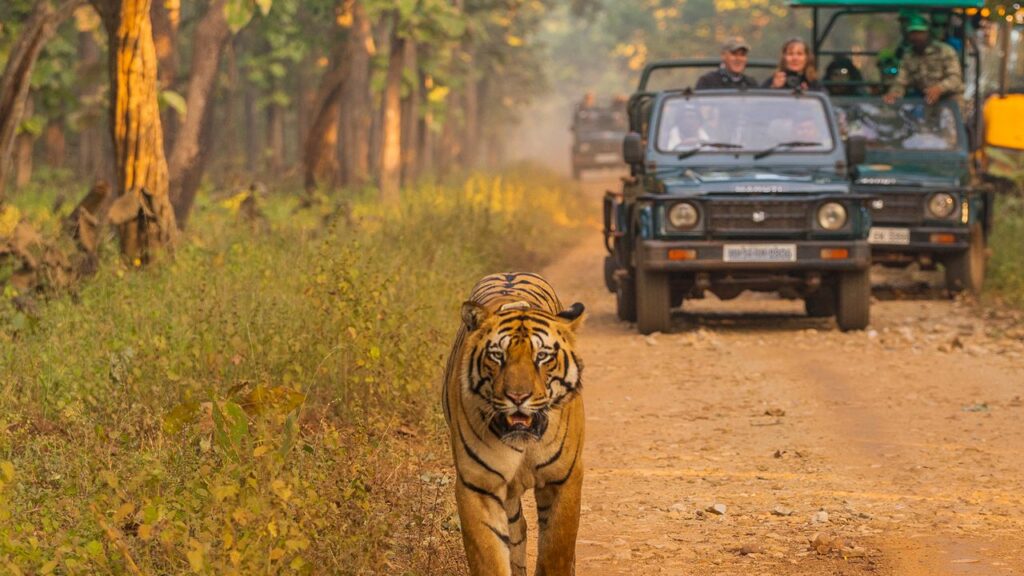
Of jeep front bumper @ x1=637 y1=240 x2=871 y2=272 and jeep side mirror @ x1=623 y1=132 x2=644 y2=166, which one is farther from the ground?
jeep side mirror @ x1=623 y1=132 x2=644 y2=166

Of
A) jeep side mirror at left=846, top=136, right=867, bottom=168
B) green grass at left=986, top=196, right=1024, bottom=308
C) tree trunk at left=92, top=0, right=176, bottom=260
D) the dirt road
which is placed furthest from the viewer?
green grass at left=986, top=196, right=1024, bottom=308

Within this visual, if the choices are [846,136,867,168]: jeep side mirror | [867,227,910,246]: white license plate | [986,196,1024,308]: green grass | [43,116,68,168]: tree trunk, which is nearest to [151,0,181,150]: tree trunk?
[846,136,867,168]: jeep side mirror

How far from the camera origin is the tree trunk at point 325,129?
74.4 feet

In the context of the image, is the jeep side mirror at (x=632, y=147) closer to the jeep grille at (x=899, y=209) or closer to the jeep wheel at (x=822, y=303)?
the jeep wheel at (x=822, y=303)

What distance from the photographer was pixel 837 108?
15539 mm

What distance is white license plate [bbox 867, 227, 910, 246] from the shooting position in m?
14.8

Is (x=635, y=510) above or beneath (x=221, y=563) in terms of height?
beneath

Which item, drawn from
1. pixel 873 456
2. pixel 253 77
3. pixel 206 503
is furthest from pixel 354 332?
pixel 253 77

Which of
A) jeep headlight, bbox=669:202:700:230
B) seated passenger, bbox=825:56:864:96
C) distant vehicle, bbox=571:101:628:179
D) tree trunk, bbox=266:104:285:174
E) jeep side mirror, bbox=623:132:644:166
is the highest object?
seated passenger, bbox=825:56:864:96

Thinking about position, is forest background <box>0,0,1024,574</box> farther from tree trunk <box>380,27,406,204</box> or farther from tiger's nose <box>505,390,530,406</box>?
tiger's nose <box>505,390,530,406</box>

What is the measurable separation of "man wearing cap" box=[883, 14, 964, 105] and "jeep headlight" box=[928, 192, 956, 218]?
1126 mm

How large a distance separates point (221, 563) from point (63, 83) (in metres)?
24.3

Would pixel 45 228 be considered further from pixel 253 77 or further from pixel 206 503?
pixel 253 77

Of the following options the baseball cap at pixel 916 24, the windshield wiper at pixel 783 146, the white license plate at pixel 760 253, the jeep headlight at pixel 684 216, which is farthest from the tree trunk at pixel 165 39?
the baseball cap at pixel 916 24
